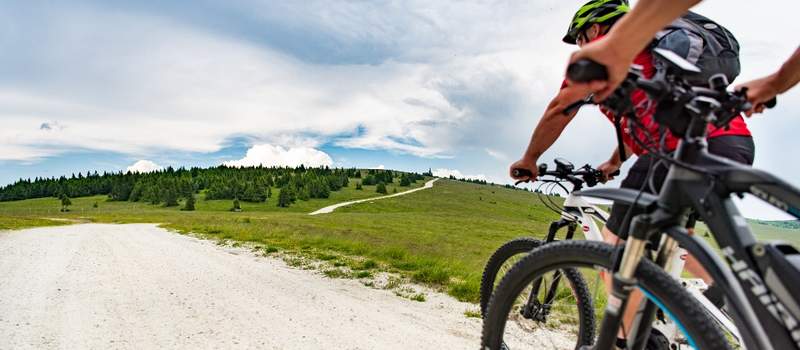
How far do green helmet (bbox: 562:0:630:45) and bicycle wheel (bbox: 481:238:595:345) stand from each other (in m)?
1.59

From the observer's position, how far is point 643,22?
1.52 meters

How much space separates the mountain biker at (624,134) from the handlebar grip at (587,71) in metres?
0.32

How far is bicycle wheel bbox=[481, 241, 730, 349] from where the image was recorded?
153 cm

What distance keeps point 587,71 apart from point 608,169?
2432 millimetres

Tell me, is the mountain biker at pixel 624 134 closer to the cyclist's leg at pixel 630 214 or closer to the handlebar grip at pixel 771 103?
the cyclist's leg at pixel 630 214

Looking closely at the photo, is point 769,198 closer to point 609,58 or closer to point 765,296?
point 765,296

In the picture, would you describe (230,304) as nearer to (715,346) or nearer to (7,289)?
(7,289)

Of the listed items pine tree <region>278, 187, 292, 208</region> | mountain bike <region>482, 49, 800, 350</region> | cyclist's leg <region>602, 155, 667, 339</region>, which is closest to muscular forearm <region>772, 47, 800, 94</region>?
cyclist's leg <region>602, 155, 667, 339</region>

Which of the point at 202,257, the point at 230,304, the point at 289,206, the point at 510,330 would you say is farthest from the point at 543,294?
the point at 289,206

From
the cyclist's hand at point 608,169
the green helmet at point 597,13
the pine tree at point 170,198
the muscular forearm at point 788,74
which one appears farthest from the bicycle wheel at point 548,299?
the pine tree at point 170,198

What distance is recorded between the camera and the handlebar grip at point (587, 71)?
1.55 meters

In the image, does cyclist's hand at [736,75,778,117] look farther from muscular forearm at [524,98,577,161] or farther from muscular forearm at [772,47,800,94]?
muscular forearm at [524,98,577,161]

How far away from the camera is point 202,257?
10258mm

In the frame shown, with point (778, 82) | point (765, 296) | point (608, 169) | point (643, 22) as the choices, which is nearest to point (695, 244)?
point (765, 296)
